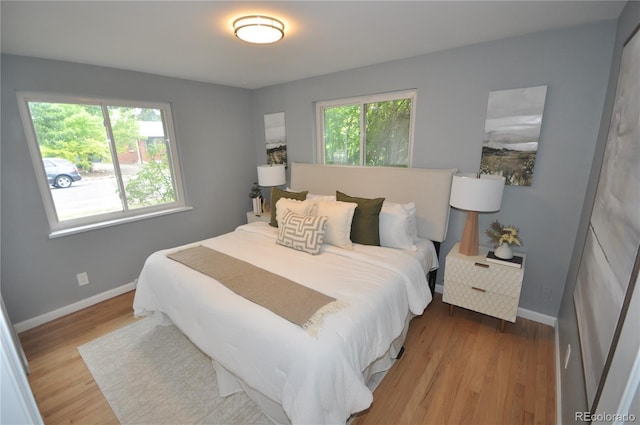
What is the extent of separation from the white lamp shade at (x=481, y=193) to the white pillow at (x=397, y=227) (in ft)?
1.52

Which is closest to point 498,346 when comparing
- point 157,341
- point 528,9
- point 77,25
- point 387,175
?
point 387,175

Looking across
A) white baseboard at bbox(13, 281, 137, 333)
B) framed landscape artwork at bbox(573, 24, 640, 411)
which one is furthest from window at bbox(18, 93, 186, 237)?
framed landscape artwork at bbox(573, 24, 640, 411)

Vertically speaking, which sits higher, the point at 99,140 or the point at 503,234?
the point at 99,140

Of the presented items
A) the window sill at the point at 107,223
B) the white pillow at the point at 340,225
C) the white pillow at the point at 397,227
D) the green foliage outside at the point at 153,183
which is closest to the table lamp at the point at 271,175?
the window sill at the point at 107,223

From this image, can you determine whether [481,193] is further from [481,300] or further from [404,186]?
[481,300]

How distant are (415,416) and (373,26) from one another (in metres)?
2.60

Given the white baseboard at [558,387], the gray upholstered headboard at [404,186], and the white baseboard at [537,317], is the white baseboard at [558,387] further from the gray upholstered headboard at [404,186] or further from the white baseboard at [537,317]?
the gray upholstered headboard at [404,186]

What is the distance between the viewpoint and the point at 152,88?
A: 10.2 feet

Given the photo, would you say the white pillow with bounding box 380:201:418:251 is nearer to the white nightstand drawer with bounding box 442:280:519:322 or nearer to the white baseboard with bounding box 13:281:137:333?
the white nightstand drawer with bounding box 442:280:519:322

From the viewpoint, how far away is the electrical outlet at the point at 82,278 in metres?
2.81

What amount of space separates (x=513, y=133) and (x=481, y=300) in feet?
4.66

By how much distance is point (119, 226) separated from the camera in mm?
3020

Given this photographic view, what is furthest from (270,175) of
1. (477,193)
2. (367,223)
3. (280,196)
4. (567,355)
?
(567,355)

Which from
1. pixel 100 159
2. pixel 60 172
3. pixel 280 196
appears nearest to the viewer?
pixel 60 172
